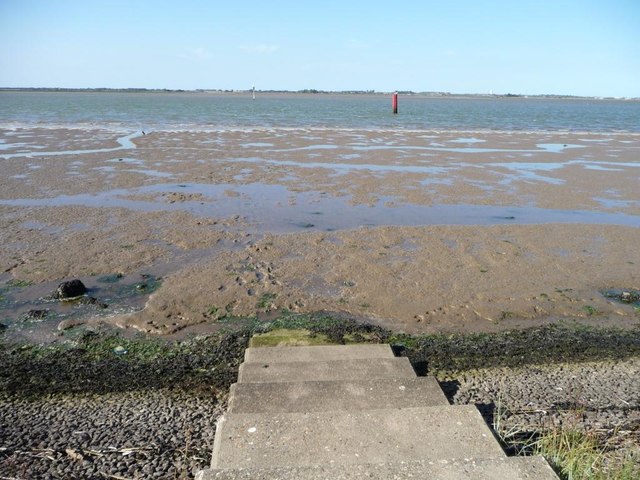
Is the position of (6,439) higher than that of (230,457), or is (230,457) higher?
(230,457)

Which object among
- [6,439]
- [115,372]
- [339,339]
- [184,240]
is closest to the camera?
[6,439]

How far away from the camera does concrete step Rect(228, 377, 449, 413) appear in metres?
4.29

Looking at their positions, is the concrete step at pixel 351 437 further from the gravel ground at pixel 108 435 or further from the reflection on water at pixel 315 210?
the reflection on water at pixel 315 210

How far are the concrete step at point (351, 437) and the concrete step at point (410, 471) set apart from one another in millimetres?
167

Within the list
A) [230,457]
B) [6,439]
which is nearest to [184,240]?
[6,439]

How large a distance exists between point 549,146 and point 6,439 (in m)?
27.7

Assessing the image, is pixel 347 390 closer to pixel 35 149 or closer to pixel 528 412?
pixel 528 412

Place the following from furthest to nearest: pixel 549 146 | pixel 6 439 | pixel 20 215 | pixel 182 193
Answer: pixel 549 146 → pixel 182 193 → pixel 20 215 → pixel 6 439

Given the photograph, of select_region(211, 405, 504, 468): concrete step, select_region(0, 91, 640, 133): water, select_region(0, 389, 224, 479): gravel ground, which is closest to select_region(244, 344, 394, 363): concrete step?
select_region(0, 389, 224, 479): gravel ground

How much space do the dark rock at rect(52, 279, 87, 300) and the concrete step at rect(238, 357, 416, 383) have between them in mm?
3455

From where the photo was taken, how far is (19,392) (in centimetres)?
513

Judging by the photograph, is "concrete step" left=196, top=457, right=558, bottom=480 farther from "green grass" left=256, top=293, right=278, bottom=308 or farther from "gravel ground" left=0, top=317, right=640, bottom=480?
"green grass" left=256, top=293, right=278, bottom=308

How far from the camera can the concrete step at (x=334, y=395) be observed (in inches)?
169

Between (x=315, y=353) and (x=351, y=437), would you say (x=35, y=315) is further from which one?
(x=351, y=437)
